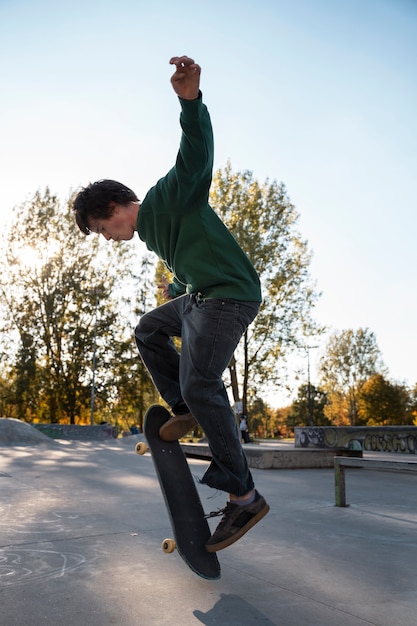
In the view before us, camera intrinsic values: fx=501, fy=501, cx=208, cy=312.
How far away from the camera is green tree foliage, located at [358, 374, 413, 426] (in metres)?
50.3

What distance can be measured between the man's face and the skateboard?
0.98 metres

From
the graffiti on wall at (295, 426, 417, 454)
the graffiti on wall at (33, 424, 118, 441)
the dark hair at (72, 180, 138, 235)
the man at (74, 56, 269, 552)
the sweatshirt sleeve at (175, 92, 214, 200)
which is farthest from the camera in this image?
the graffiti on wall at (33, 424, 118, 441)

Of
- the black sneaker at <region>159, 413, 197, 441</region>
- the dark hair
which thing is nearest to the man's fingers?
the dark hair

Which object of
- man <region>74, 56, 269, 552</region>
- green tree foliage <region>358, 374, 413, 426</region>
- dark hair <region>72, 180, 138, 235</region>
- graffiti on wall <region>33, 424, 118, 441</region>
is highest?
green tree foliage <region>358, 374, 413, 426</region>

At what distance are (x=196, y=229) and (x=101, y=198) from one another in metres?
0.57

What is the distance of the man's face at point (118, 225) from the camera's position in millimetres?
2600

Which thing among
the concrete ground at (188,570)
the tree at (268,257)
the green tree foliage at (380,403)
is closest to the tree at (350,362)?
the green tree foliage at (380,403)

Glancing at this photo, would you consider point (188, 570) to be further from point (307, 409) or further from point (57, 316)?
point (307, 409)

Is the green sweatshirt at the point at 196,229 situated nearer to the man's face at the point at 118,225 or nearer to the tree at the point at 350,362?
the man's face at the point at 118,225

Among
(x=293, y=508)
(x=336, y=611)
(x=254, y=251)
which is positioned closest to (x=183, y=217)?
(x=336, y=611)

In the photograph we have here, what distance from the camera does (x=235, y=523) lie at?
2443 mm

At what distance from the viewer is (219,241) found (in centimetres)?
242

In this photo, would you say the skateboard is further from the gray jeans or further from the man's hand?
the man's hand

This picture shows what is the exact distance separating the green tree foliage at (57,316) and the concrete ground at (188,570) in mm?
27855
